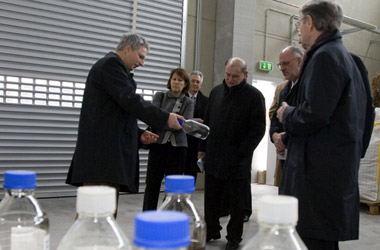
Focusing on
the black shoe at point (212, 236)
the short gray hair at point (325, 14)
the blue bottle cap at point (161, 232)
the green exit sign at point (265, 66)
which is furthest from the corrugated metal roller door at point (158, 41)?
the blue bottle cap at point (161, 232)

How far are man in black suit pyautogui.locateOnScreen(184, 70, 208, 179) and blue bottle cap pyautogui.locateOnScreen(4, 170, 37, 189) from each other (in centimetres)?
365

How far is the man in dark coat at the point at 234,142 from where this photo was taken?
3309mm

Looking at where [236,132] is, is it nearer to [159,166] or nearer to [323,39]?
[159,166]

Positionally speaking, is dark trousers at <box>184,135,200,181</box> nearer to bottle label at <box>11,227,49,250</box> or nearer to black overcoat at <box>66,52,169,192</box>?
black overcoat at <box>66,52,169,192</box>

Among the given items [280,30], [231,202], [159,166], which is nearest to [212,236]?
[231,202]

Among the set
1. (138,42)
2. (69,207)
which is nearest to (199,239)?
(138,42)

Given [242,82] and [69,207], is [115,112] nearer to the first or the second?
[242,82]

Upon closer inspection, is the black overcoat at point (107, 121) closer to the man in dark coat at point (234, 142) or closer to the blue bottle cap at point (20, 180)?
the man in dark coat at point (234, 142)

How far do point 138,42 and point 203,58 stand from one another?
12.4 feet

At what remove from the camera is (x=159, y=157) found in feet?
12.3

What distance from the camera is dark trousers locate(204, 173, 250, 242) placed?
11.0 ft

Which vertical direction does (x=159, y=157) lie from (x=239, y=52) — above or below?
below

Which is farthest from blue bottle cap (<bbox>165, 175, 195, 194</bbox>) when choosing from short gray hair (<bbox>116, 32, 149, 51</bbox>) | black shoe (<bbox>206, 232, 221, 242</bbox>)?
black shoe (<bbox>206, 232, 221, 242</bbox>)

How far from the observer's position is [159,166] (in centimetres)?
377
